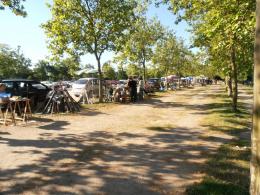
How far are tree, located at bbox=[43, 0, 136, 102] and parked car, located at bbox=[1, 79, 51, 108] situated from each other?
3792 millimetres

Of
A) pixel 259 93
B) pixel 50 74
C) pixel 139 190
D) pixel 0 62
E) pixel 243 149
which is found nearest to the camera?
pixel 259 93

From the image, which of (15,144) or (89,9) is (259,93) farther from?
(89,9)

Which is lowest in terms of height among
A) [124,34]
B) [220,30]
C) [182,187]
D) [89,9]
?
[182,187]

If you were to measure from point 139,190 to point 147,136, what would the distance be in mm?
4874

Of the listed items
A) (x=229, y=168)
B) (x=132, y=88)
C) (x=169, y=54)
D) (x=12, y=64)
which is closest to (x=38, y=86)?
(x=132, y=88)

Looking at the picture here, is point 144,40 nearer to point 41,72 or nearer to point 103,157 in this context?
point 103,157

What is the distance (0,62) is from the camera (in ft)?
257

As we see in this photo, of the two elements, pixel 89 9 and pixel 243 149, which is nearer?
pixel 243 149

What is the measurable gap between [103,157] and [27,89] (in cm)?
1219

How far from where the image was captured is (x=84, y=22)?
22.5m

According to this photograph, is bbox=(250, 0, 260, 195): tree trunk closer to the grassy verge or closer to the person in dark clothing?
the grassy verge

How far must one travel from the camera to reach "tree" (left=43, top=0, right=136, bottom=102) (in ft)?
71.8

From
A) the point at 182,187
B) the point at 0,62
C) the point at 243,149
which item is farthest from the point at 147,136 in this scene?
the point at 0,62

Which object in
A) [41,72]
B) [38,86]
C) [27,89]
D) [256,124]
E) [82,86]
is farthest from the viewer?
[41,72]
